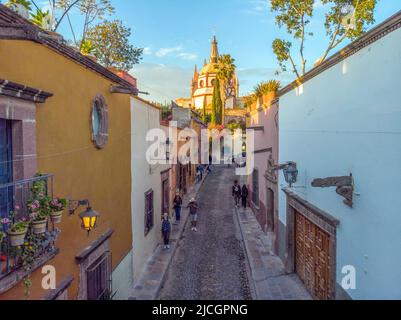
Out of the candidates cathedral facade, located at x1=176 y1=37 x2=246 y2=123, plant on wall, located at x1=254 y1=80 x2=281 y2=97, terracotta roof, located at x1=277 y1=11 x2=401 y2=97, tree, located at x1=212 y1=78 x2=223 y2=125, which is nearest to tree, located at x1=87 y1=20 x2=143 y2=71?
plant on wall, located at x1=254 y1=80 x2=281 y2=97

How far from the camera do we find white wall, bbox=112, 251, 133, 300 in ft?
27.0

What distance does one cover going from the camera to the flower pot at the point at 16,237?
3934mm

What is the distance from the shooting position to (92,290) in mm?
6789

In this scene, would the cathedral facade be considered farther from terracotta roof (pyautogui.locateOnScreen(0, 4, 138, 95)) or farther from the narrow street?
terracotta roof (pyautogui.locateOnScreen(0, 4, 138, 95))

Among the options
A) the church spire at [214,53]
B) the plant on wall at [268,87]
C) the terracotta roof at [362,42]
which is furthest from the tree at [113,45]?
the church spire at [214,53]

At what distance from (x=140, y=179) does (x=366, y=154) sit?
6849 millimetres

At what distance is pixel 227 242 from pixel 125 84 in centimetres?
758

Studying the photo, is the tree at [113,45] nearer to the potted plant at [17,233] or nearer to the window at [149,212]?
the window at [149,212]

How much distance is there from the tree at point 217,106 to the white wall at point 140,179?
133ft

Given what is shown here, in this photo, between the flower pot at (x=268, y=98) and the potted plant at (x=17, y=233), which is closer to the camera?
the potted plant at (x=17, y=233)

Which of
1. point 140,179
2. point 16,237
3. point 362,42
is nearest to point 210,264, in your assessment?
point 140,179

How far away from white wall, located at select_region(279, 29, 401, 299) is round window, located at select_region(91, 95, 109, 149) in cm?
477

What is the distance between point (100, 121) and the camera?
752 centimetres
